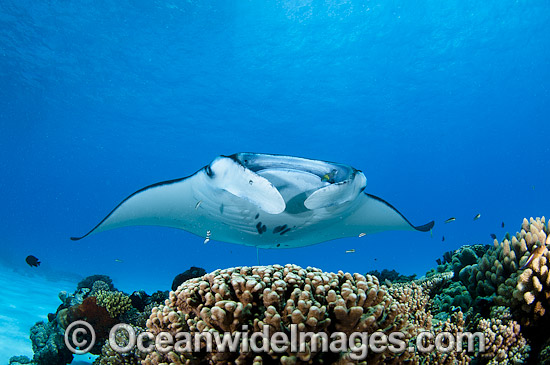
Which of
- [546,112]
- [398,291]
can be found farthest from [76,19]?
[546,112]

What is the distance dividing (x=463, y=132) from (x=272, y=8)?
45.3m

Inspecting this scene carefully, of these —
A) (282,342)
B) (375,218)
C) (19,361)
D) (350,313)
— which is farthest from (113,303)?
(375,218)

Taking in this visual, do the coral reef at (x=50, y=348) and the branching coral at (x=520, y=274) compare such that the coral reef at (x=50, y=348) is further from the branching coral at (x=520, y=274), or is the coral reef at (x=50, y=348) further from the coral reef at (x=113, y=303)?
the branching coral at (x=520, y=274)

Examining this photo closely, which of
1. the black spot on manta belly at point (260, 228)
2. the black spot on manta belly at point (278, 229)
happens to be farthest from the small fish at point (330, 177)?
the black spot on manta belly at point (260, 228)

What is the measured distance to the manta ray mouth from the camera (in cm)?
377

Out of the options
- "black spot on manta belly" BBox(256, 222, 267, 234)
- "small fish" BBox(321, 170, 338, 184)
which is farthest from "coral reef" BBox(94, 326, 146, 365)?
"small fish" BBox(321, 170, 338, 184)

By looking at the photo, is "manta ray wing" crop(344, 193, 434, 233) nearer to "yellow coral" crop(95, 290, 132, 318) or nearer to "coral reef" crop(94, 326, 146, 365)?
"coral reef" crop(94, 326, 146, 365)

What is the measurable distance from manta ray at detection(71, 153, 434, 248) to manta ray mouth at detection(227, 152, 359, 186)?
1cm

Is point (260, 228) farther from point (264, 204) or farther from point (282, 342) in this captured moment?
point (282, 342)

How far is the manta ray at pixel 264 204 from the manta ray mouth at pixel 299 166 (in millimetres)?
13

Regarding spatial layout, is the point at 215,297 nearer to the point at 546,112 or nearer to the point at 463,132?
the point at 463,132

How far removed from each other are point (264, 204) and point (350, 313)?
5.79 feet

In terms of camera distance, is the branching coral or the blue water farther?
the blue water

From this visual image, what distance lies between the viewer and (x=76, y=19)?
2600 cm
